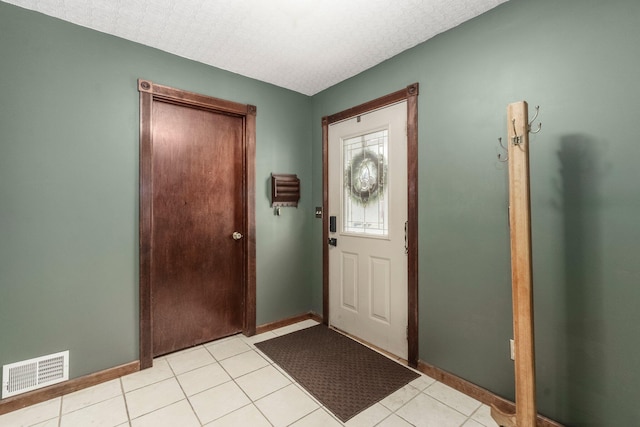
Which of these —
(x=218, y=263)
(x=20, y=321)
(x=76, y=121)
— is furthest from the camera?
(x=218, y=263)

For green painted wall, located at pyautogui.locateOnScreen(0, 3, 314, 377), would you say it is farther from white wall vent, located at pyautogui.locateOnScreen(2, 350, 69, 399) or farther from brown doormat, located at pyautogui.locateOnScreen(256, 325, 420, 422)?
brown doormat, located at pyautogui.locateOnScreen(256, 325, 420, 422)

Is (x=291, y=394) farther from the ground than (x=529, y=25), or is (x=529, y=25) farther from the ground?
(x=529, y=25)

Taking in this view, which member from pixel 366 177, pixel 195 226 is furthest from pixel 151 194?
pixel 366 177

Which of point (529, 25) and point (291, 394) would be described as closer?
point (529, 25)

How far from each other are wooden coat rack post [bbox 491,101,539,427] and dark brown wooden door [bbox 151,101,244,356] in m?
2.32

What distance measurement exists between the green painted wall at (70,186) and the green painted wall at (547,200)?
2.27 metres

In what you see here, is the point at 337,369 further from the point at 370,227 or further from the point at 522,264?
the point at 522,264

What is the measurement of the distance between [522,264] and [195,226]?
8.15 ft

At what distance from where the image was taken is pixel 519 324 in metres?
1.40

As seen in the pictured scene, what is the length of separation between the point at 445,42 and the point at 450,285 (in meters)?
1.79

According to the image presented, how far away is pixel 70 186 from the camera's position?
207cm

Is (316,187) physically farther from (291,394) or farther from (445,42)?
(291,394)

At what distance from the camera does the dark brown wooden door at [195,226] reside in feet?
8.27

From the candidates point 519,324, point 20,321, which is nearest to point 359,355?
point 519,324
